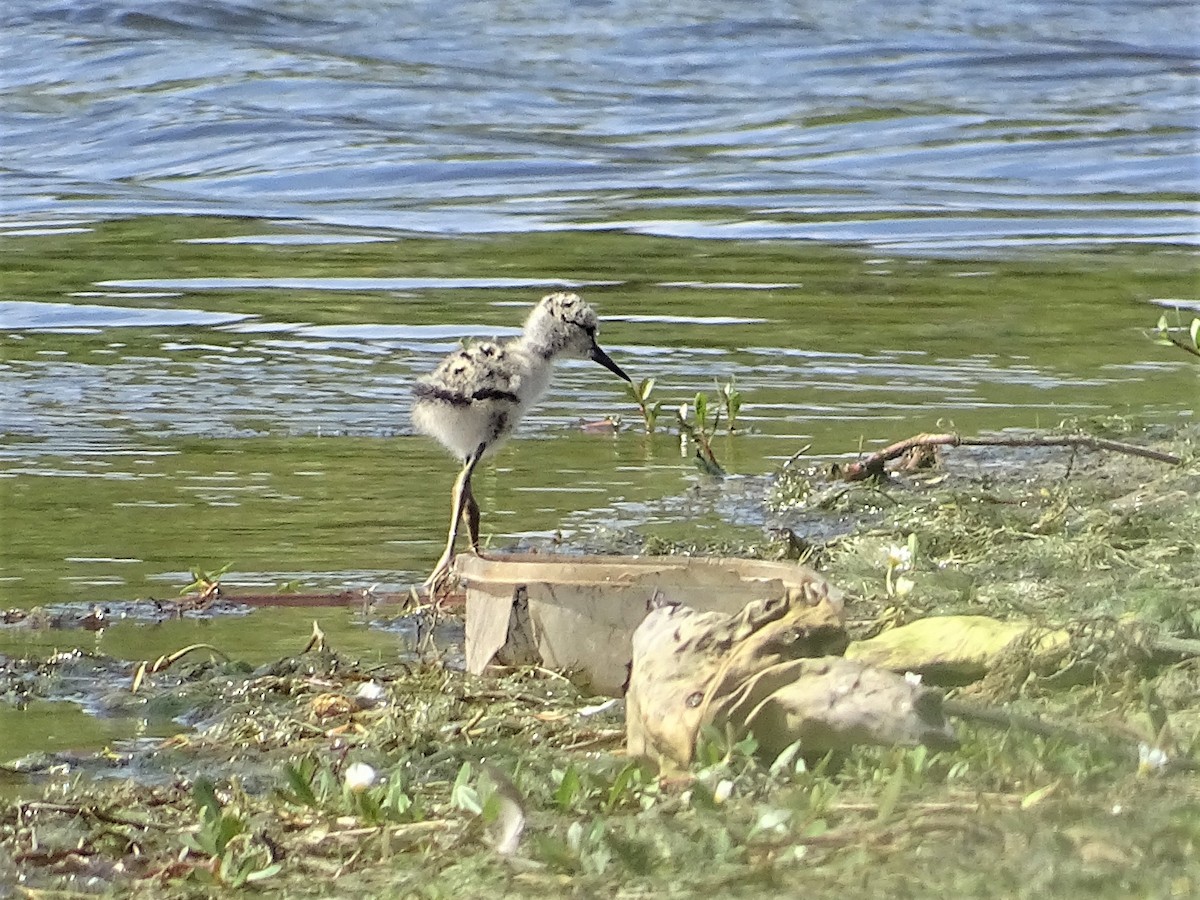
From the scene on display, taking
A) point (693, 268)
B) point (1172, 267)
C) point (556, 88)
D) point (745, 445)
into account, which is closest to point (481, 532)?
point (745, 445)

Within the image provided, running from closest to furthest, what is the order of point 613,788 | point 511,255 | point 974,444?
point 613,788 < point 974,444 < point 511,255

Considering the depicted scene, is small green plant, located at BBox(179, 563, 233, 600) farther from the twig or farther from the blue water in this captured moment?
the blue water

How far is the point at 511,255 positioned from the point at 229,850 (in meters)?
10.3

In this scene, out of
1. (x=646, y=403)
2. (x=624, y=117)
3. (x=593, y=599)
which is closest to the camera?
(x=593, y=599)

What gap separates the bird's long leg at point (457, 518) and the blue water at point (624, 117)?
8.09m

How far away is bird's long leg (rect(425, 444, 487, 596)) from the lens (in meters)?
6.02

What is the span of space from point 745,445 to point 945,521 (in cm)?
193

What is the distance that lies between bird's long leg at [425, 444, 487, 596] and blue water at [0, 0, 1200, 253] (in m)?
8.09

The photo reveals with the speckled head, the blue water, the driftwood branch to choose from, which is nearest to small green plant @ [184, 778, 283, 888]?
the driftwood branch

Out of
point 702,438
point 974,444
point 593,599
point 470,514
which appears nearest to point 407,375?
point 702,438

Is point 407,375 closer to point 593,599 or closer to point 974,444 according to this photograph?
point 974,444

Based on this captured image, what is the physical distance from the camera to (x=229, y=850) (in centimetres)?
369

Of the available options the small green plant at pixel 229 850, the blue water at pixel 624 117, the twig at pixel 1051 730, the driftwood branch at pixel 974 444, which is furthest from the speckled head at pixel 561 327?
the blue water at pixel 624 117

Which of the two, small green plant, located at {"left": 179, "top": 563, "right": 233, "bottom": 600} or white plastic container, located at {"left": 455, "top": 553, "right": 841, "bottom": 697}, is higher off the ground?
white plastic container, located at {"left": 455, "top": 553, "right": 841, "bottom": 697}
